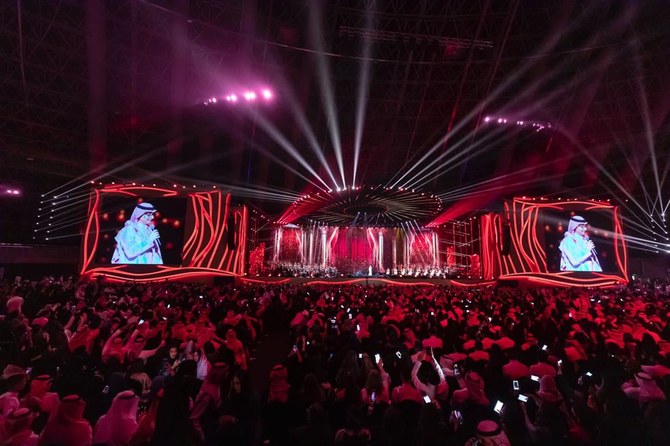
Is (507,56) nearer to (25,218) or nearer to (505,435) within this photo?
(505,435)

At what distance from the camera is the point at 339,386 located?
5426mm

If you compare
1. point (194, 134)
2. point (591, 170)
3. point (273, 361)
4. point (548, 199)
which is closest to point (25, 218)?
point (194, 134)

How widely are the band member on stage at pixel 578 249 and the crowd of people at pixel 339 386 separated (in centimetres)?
1745

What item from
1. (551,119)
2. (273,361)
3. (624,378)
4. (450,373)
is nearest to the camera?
(624,378)

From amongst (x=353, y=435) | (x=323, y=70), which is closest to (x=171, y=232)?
(x=323, y=70)

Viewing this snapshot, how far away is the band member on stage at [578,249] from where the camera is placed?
2478 cm

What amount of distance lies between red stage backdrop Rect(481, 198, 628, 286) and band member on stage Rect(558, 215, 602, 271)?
0.81 feet

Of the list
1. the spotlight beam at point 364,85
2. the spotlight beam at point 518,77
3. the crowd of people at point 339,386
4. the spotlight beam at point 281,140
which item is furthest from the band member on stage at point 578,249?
the crowd of people at point 339,386

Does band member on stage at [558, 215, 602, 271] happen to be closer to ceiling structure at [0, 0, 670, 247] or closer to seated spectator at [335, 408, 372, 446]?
ceiling structure at [0, 0, 670, 247]

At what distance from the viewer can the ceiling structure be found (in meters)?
19.3

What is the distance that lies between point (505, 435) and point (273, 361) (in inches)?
261

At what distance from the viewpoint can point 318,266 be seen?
108ft

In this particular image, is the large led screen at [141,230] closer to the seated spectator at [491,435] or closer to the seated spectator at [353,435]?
the seated spectator at [353,435]

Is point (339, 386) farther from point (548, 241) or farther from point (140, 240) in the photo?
point (548, 241)
